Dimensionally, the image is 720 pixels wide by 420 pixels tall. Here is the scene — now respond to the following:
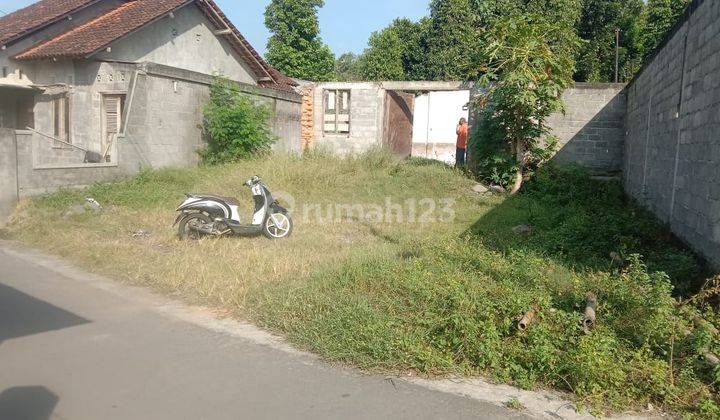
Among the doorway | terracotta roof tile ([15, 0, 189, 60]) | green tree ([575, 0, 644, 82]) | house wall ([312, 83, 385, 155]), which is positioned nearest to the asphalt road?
terracotta roof tile ([15, 0, 189, 60])

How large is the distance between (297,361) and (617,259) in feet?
13.0

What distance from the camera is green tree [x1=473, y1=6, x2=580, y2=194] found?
38.3ft

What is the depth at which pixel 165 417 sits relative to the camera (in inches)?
130

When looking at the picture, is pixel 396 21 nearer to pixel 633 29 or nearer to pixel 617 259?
pixel 633 29

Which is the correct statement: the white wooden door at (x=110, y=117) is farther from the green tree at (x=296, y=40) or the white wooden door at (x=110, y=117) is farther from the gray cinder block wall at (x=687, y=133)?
the green tree at (x=296, y=40)

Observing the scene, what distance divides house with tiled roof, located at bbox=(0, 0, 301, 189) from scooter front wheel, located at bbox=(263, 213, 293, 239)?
4586 mm

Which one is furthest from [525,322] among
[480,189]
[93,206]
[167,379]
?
[480,189]

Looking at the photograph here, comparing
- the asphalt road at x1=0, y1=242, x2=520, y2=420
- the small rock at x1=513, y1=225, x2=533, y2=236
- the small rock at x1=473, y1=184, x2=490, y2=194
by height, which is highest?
the small rock at x1=473, y1=184, x2=490, y2=194

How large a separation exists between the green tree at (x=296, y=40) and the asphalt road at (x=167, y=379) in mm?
22103

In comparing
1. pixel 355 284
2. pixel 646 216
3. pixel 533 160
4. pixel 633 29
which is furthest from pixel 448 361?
pixel 633 29

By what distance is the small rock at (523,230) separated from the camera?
8344mm

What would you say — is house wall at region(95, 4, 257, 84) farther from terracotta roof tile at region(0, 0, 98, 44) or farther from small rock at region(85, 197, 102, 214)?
small rock at region(85, 197, 102, 214)

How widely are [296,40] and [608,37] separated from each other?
43.7ft

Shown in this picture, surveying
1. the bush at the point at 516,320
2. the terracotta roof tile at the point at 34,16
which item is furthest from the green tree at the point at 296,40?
the bush at the point at 516,320
